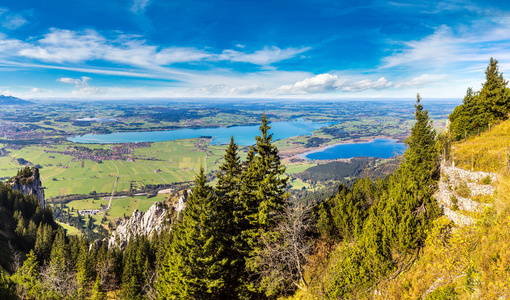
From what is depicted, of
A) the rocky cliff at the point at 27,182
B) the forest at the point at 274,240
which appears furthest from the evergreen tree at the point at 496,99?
the rocky cliff at the point at 27,182

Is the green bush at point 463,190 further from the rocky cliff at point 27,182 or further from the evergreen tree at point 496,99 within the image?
the rocky cliff at point 27,182

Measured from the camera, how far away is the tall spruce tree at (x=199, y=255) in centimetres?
2061

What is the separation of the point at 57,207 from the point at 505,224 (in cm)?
17996

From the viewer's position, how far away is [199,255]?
68.3ft

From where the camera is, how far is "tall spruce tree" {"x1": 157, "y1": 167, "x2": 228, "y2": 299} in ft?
67.6

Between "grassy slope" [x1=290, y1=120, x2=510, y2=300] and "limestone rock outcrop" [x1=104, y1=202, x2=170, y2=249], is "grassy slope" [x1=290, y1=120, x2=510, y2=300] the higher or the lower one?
the higher one

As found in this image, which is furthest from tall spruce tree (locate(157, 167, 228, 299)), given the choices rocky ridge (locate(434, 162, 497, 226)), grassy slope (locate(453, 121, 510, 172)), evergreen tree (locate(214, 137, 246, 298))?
grassy slope (locate(453, 121, 510, 172))

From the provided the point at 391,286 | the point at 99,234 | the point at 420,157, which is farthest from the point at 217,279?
the point at 99,234

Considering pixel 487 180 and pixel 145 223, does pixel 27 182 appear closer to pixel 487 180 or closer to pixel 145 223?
pixel 145 223

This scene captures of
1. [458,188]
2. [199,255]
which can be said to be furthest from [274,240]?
[458,188]

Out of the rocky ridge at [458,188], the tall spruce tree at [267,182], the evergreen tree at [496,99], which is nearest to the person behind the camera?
the rocky ridge at [458,188]

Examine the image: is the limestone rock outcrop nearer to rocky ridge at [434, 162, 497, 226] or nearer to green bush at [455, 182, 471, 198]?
rocky ridge at [434, 162, 497, 226]

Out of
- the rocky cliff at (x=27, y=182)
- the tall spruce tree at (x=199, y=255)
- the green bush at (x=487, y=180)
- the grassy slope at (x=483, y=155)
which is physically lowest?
the rocky cliff at (x=27, y=182)

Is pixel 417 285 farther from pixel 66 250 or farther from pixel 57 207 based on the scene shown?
pixel 57 207
